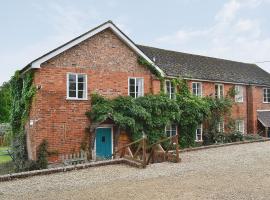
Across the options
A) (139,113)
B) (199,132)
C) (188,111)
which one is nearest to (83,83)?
(139,113)

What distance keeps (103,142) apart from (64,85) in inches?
167

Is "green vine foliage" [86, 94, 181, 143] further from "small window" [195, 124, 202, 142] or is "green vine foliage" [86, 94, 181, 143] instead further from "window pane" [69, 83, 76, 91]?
"small window" [195, 124, 202, 142]

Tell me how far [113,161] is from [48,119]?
4.63 metres

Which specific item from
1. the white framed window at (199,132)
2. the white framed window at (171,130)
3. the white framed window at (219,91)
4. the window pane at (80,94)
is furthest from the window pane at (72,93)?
the white framed window at (219,91)

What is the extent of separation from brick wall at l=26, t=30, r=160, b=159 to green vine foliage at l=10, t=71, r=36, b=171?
545 millimetres

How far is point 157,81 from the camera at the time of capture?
23.5 meters

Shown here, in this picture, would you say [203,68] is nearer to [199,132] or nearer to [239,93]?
[239,93]

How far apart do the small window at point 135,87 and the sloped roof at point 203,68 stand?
309 cm

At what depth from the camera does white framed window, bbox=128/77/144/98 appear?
22.3 m

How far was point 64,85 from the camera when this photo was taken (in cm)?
1914

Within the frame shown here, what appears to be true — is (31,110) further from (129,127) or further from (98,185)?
(98,185)

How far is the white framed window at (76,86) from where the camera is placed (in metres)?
19.5

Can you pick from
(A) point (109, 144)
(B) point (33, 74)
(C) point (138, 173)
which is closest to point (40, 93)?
(B) point (33, 74)

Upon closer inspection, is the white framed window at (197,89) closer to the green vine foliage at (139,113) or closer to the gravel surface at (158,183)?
the green vine foliage at (139,113)
